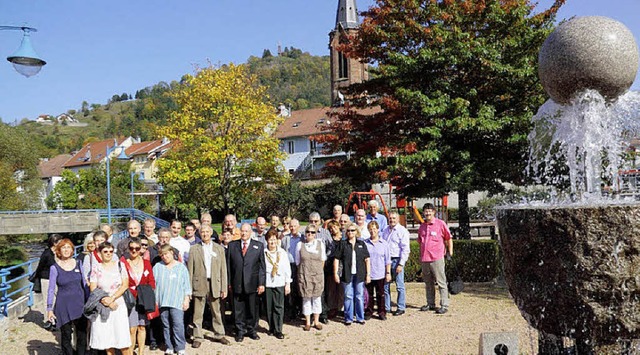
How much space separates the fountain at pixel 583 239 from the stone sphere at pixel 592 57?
0.04ft

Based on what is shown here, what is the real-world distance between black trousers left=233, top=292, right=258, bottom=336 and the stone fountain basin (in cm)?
508

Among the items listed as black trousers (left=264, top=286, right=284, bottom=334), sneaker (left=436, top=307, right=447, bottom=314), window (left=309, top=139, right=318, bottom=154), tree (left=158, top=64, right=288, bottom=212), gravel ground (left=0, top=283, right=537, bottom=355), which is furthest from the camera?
window (left=309, top=139, right=318, bottom=154)

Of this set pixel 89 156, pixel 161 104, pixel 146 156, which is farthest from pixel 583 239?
pixel 161 104

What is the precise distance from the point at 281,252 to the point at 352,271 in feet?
4.65

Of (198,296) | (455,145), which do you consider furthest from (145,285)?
(455,145)

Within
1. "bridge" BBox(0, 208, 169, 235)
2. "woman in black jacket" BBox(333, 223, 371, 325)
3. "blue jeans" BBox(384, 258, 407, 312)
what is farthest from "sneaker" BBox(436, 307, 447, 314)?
"bridge" BBox(0, 208, 169, 235)

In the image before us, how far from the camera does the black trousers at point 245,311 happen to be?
8930mm

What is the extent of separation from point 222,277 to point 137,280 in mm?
1629

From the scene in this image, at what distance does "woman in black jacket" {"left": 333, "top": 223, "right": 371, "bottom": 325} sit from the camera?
9668mm

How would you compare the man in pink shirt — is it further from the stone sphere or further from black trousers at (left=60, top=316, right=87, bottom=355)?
black trousers at (left=60, top=316, right=87, bottom=355)

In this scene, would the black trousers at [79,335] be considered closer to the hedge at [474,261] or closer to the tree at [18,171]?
the hedge at [474,261]

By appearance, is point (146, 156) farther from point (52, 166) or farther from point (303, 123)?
point (303, 123)

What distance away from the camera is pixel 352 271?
973cm

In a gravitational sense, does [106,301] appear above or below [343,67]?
below
